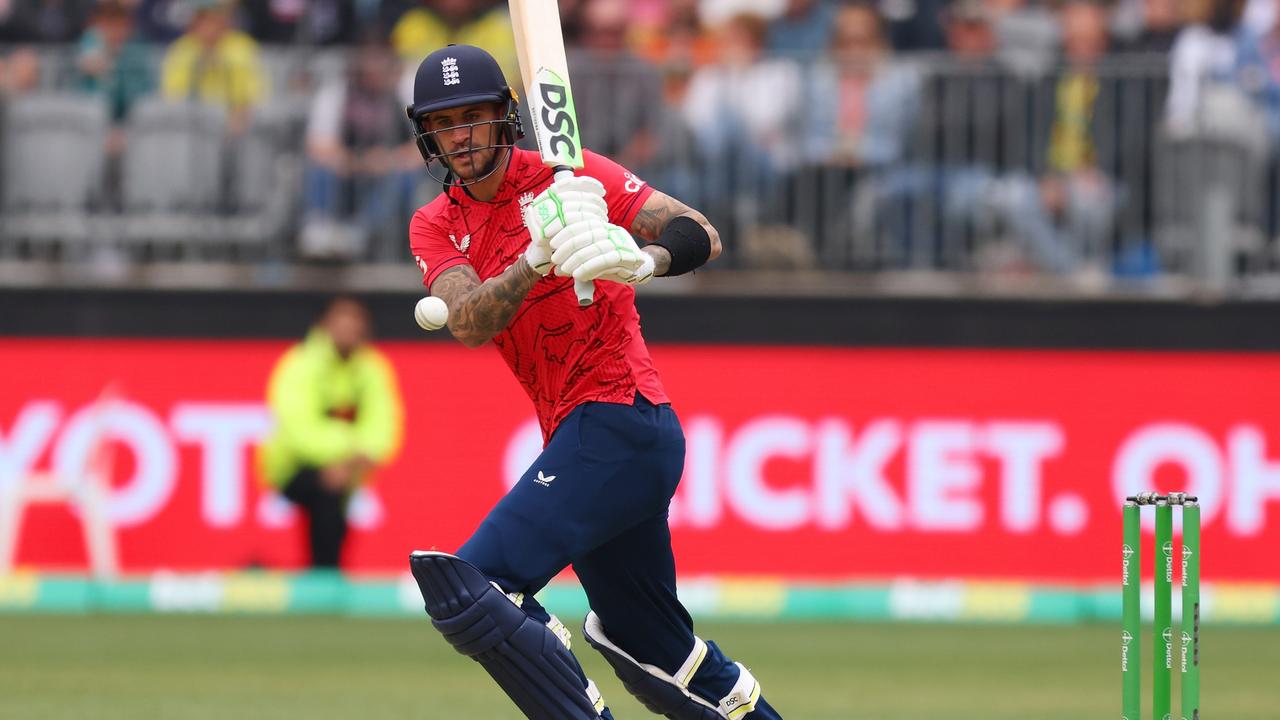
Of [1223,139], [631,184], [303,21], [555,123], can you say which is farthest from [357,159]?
[555,123]

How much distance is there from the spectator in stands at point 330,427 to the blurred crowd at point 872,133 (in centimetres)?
73

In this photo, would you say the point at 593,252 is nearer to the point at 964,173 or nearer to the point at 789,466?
the point at 789,466

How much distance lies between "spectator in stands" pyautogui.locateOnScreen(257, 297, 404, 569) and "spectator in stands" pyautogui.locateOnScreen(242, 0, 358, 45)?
196 centimetres

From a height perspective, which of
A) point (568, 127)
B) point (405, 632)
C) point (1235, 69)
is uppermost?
point (1235, 69)

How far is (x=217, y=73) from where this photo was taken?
12.7 metres

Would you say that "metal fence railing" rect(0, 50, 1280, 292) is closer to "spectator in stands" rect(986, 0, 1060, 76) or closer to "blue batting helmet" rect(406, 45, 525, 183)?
"spectator in stands" rect(986, 0, 1060, 76)

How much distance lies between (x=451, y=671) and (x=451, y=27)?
488 cm

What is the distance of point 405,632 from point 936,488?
3402 mm

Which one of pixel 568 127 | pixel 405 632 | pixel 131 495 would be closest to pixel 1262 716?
pixel 568 127

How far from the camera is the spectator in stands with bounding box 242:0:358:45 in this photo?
1334 centimetres

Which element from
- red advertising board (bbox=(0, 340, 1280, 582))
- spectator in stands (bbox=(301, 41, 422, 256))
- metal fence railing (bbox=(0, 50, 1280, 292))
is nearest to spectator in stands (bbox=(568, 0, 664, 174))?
metal fence railing (bbox=(0, 50, 1280, 292))

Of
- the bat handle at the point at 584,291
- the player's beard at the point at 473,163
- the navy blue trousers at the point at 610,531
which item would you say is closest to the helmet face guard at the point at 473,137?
the player's beard at the point at 473,163

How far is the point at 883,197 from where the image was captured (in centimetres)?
1269

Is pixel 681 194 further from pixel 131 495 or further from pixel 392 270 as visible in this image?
pixel 131 495
